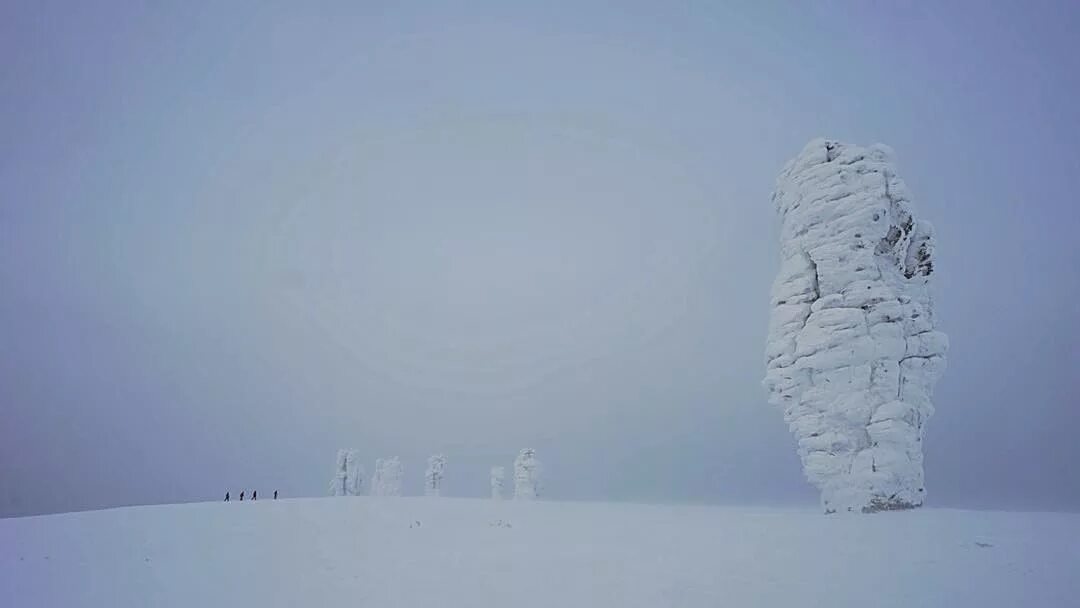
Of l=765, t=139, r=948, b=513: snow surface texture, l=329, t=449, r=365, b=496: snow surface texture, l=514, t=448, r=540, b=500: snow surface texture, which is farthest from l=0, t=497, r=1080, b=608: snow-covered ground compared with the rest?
l=329, t=449, r=365, b=496: snow surface texture

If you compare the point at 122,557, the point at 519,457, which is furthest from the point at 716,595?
the point at 519,457

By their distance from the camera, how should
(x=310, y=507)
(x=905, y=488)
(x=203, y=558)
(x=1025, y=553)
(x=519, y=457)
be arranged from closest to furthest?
(x=1025, y=553), (x=203, y=558), (x=905, y=488), (x=310, y=507), (x=519, y=457)

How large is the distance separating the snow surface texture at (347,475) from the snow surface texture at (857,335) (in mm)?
40215

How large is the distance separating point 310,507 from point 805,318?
19066 millimetres

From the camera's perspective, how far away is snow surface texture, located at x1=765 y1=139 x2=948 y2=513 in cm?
1912

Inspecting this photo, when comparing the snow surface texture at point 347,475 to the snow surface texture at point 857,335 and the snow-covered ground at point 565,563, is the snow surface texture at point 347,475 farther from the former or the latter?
the snow surface texture at point 857,335

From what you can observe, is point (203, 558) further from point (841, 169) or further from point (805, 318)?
point (841, 169)

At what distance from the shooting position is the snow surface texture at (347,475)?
51.5 m

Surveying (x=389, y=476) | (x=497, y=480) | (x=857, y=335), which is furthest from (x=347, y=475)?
(x=857, y=335)

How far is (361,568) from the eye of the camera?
37.1 feet

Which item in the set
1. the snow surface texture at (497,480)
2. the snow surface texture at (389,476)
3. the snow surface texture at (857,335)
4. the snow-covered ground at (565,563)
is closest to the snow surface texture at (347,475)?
the snow surface texture at (389,476)

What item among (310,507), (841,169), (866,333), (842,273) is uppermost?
(841,169)

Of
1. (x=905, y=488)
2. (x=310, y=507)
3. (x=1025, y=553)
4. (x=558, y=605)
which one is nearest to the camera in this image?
(x=558, y=605)

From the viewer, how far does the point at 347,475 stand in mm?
51656
